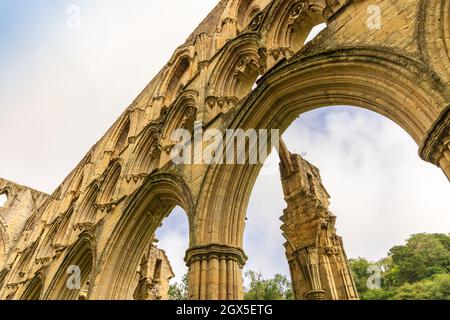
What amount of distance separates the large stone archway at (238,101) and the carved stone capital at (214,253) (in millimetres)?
17

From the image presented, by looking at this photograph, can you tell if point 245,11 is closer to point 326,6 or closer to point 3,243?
point 326,6

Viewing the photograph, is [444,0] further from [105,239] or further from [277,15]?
[105,239]

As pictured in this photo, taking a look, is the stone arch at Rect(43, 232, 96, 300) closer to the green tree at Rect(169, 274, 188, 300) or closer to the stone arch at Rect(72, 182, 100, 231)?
the stone arch at Rect(72, 182, 100, 231)

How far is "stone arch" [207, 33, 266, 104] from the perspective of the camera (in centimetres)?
851

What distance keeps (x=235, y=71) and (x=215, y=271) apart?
197 inches

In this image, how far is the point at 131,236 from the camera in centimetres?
929

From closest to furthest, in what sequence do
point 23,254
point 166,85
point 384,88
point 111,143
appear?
1. point 384,88
2. point 166,85
3. point 111,143
4. point 23,254

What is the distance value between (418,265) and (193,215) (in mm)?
27803

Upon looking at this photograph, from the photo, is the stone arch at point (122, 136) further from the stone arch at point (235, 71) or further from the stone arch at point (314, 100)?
the stone arch at point (314, 100)

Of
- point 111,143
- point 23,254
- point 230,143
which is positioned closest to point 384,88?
point 230,143

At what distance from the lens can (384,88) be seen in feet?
15.3

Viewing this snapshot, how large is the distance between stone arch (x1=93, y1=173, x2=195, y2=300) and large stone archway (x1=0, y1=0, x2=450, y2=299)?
3cm

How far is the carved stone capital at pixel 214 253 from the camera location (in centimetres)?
596

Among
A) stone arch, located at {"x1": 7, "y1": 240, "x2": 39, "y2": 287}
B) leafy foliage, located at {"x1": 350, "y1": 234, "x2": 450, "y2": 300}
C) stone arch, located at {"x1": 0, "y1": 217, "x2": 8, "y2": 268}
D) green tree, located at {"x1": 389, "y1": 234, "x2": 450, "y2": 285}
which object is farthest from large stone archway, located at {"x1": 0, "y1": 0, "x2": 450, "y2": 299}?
green tree, located at {"x1": 389, "y1": 234, "x2": 450, "y2": 285}
